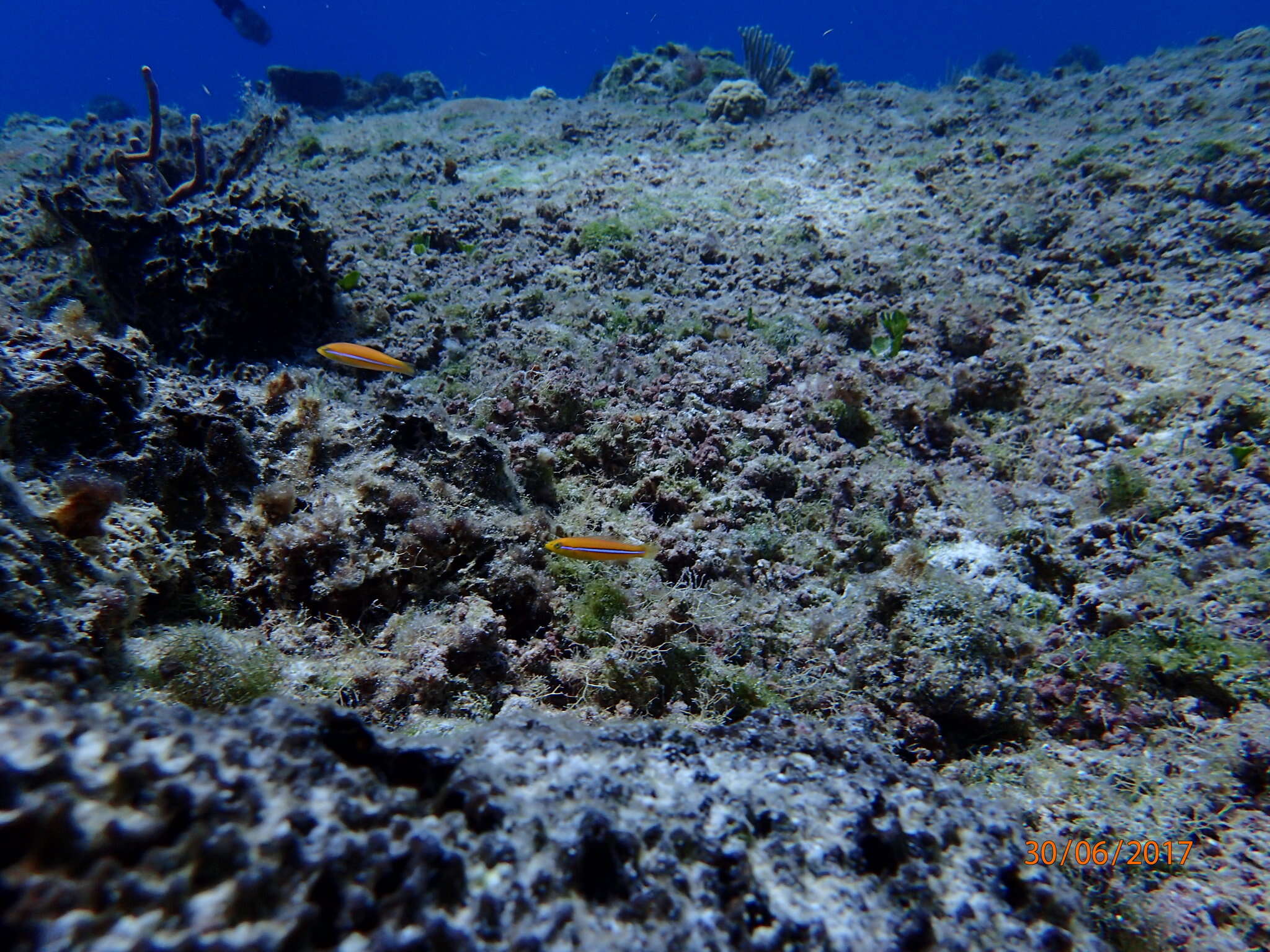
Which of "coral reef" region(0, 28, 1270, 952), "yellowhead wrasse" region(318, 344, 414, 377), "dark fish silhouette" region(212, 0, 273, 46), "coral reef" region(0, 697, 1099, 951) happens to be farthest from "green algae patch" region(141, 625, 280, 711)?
"dark fish silhouette" region(212, 0, 273, 46)

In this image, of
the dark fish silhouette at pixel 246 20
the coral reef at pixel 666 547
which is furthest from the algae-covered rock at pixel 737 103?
the dark fish silhouette at pixel 246 20

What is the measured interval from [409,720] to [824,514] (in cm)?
278

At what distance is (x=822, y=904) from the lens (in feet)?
4.87

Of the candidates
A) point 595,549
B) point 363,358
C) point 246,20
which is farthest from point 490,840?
point 246,20

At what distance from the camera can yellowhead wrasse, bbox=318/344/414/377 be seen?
4125 mm

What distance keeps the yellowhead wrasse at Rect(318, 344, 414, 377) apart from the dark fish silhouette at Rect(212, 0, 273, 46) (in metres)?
31.8

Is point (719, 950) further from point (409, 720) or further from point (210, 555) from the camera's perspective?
point (210, 555)

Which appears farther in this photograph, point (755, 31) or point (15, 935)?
point (755, 31)

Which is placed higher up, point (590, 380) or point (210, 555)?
point (590, 380)

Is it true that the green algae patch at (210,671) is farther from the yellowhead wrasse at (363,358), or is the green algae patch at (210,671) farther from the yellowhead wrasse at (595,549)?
the yellowhead wrasse at (363,358)

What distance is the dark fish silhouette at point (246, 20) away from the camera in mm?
24922

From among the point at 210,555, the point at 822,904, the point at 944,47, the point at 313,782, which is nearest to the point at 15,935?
the point at 313,782

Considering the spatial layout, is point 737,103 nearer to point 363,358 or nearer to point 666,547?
point 363,358

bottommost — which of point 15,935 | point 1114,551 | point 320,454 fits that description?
point 15,935
